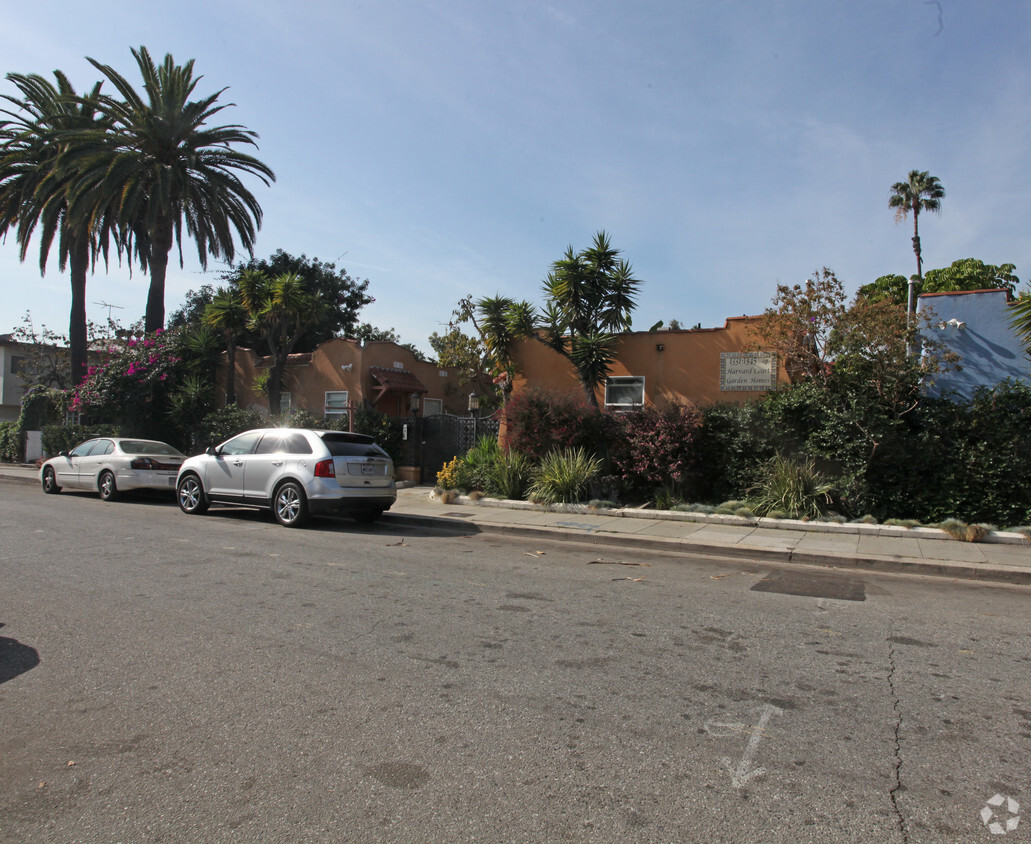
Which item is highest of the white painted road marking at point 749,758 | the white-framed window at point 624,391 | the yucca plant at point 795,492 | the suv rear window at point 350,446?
the white-framed window at point 624,391

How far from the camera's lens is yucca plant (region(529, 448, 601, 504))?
14055 mm

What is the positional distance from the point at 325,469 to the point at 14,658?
6.51m

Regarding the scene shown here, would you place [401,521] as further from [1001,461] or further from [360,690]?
[1001,461]

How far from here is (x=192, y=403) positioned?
23812 mm

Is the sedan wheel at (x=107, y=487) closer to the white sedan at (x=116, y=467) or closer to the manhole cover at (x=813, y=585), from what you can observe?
the white sedan at (x=116, y=467)

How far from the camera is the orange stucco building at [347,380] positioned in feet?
71.9

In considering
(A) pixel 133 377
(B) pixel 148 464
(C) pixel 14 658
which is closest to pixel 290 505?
(B) pixel 148 464

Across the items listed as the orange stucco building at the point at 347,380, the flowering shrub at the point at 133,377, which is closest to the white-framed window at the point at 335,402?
the orange stucco building at the point at 347,380

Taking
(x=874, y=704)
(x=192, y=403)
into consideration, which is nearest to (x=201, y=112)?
(x=192, y=403)

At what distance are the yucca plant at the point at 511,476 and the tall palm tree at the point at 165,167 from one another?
15204 millimetres

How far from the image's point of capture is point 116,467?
1532 cm

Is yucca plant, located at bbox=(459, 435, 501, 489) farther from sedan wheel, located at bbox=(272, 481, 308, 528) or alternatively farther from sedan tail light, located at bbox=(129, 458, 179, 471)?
sedan tail light, located at bbox=(129, 458, 179, 471)

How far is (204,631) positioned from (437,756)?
9.50ft

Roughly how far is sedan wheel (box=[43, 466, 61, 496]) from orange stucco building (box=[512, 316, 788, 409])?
11.4 metres
